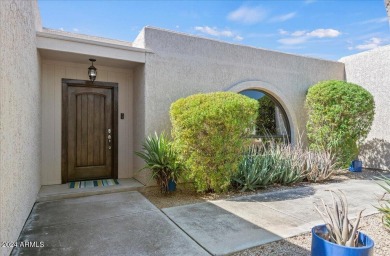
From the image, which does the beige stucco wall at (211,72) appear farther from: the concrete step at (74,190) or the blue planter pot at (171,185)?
the blue planter pot at (171,185)

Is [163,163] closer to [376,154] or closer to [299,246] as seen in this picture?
[299,246]

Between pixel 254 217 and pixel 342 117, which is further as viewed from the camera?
pixel 342 117

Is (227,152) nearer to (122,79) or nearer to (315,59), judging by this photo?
(122,79)

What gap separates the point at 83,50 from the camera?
5.67 meters

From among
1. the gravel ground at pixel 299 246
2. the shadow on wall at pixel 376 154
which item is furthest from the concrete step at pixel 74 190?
the shadow on wall at pixel 376 154

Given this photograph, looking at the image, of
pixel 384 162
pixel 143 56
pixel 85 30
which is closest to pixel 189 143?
pixel 143 56

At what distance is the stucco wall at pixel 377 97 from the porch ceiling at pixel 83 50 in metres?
8.45

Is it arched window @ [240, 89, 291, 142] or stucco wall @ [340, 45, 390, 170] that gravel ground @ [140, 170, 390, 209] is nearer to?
arched window @ [240, 89, 291, 142]

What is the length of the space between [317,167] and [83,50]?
7.10 metres

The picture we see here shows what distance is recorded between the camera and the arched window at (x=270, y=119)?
8.45 m

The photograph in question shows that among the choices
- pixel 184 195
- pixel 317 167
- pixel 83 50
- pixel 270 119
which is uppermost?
pixel 83 50

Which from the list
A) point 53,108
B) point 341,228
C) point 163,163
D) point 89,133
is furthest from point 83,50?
point 341,228

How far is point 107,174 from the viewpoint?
6.94 metres

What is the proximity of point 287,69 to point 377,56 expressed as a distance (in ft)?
11.1
